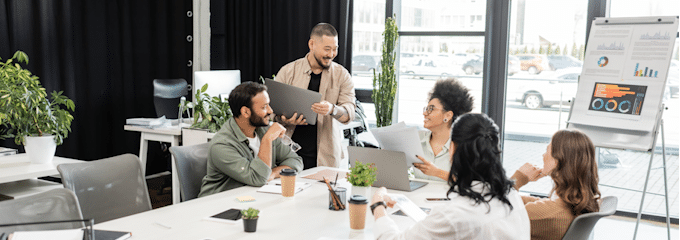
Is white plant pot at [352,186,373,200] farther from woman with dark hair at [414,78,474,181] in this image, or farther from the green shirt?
woman with dark hair at [414,78,474,181]

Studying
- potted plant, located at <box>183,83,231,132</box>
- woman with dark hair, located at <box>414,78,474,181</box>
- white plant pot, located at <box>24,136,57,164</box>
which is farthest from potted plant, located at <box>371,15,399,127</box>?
white plant pot, located at <box>24,136,57,164</box>

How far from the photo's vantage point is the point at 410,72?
5070 mm

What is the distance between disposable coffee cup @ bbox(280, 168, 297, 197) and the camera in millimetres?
2193

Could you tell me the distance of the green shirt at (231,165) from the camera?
2.38 m

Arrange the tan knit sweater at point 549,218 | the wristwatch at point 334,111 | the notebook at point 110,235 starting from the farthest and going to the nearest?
the wristwatch at point 334,111 → the tan knit sweater at point 549,218 → the notebook at point 110,235

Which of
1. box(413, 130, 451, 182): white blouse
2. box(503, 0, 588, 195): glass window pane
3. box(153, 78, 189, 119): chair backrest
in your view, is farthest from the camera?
box(153, 78, 189, 119): chair backrest

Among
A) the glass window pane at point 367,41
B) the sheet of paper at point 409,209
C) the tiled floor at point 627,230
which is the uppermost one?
the glass window pane at point 367,41

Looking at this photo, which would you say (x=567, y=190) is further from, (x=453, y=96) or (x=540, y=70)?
(x=540, y=70)

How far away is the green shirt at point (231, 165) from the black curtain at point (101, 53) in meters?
2.74

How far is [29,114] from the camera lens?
316 cm

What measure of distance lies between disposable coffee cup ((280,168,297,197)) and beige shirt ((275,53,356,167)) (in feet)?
3.31

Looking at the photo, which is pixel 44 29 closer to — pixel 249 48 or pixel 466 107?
pixel 249 48

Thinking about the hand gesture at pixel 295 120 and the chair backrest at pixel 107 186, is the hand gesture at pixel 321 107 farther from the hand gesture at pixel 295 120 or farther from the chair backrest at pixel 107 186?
the chair backrest at pixel 107 186

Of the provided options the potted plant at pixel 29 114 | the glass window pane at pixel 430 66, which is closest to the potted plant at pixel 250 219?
the potted plant at pixel 29 114
